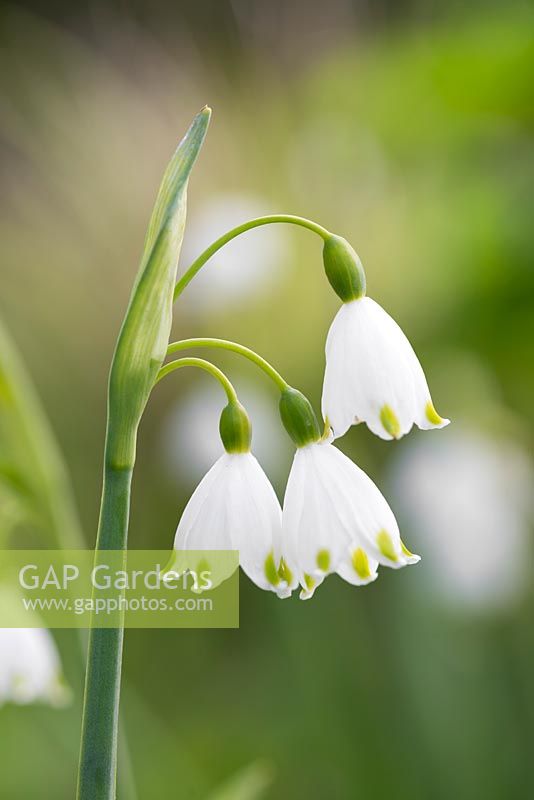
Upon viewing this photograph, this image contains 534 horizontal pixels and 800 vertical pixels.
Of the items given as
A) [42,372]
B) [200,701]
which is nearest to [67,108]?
[42,372]

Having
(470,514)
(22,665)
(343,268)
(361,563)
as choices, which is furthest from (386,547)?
(470,514)

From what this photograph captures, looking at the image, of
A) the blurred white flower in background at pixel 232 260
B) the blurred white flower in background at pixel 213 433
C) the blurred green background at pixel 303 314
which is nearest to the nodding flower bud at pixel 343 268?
the blurred green background at pixel 303 314

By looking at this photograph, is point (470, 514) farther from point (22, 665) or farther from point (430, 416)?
point (430, 416)

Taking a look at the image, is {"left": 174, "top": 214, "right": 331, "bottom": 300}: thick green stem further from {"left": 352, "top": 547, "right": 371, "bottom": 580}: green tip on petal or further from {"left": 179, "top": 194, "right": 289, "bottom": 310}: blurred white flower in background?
{"left": 179, "top": 194, "right": 289, "bottom": 310}: blurred white flower in background

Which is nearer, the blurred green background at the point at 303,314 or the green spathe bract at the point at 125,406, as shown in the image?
the green spathe bract at the point at 125,406

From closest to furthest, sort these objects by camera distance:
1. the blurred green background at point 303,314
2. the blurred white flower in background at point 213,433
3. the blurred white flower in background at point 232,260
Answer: the blurred green background at point 303,314
the blurred white flower in background at point 213,433
the blurred white flower in background at point 232,260

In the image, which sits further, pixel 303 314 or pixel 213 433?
pixel 303 314

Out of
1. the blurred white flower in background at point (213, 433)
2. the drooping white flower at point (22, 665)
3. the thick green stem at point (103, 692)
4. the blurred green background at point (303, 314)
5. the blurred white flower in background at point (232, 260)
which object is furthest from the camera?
the blurred white flower in background at point (232, 260)

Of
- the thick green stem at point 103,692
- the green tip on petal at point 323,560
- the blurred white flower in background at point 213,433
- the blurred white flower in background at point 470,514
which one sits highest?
the blurred white flower in background at point 213,433

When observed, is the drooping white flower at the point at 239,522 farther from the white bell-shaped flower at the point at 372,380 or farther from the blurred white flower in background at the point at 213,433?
the blurred white flower in background at the point at 213,433
